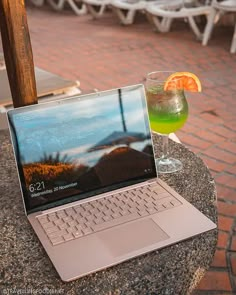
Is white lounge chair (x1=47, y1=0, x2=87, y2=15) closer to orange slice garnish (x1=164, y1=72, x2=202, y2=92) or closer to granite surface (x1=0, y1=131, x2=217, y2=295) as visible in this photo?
orange slice garnish (x1=164, y1=72, x2=202, y2=92)

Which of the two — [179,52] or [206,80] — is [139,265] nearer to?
[206,80]

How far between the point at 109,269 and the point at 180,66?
2.87 meters

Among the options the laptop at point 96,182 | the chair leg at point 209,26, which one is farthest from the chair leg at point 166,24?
the laptop at point 96,182

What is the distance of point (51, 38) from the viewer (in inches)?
175

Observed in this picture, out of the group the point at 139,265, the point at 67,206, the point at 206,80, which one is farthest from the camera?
the point at 206,80

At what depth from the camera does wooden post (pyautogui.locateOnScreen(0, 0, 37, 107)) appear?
2.80 feet

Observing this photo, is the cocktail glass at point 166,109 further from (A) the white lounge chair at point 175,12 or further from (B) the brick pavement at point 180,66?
(A) the white lounge chair at point 175,12

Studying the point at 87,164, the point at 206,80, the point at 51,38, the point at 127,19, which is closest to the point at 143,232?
the point at 87,164

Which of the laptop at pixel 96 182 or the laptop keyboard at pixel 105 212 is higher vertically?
the laptop at pixel 96 182

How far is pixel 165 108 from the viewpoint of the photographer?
3.04 feet

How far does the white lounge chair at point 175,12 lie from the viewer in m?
4.09

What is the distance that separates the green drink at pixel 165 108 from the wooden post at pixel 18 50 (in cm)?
25

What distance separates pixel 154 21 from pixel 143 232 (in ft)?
13.2

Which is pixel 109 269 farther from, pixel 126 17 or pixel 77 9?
pixel 77 9
